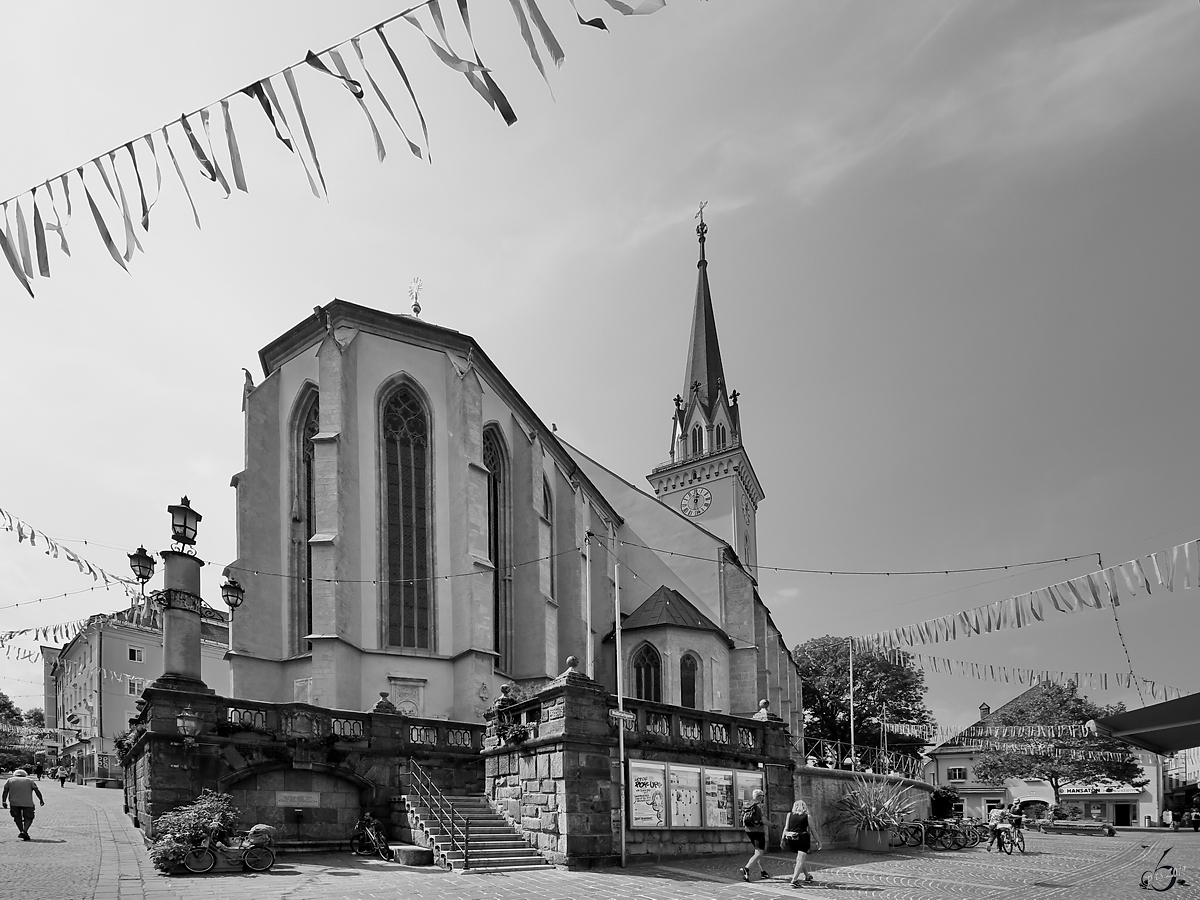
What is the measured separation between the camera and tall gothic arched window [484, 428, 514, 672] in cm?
3262

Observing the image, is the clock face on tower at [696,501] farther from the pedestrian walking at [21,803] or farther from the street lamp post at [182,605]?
the pedestrian walking at [21,803]

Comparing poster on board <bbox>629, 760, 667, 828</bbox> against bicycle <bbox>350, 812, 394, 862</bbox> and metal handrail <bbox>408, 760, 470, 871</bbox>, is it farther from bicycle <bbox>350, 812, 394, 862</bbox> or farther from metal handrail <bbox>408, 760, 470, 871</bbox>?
bicycle <bbox>350, 812, 394, 862</bbox>

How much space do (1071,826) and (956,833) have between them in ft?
78.9

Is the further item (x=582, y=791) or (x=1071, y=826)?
(x=1071, y=826)

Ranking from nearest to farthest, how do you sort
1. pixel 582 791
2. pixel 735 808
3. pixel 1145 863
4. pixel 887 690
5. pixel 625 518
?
1. pixel 582 791
2. pixel 735 808
3. pixel 1145 863
4. pixel 625 518
5. pixel 887 690

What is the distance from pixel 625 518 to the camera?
49.5 m

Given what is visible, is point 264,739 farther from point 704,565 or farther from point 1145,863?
Result: point 704,565

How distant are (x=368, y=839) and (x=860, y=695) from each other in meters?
55.1

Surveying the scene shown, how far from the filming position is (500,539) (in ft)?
109

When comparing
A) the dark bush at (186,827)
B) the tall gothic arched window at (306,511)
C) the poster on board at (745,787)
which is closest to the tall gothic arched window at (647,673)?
the tall gothic arched window at (306,511)

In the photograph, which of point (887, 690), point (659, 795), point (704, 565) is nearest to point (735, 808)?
point (659, 795)

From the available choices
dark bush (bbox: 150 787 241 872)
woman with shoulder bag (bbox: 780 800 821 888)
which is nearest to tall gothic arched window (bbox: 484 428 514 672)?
dark bush (bbox: 150 787 241 872)

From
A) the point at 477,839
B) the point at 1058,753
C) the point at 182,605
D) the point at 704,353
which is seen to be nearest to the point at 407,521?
the point at 182,605

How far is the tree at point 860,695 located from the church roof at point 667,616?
1064 inches
